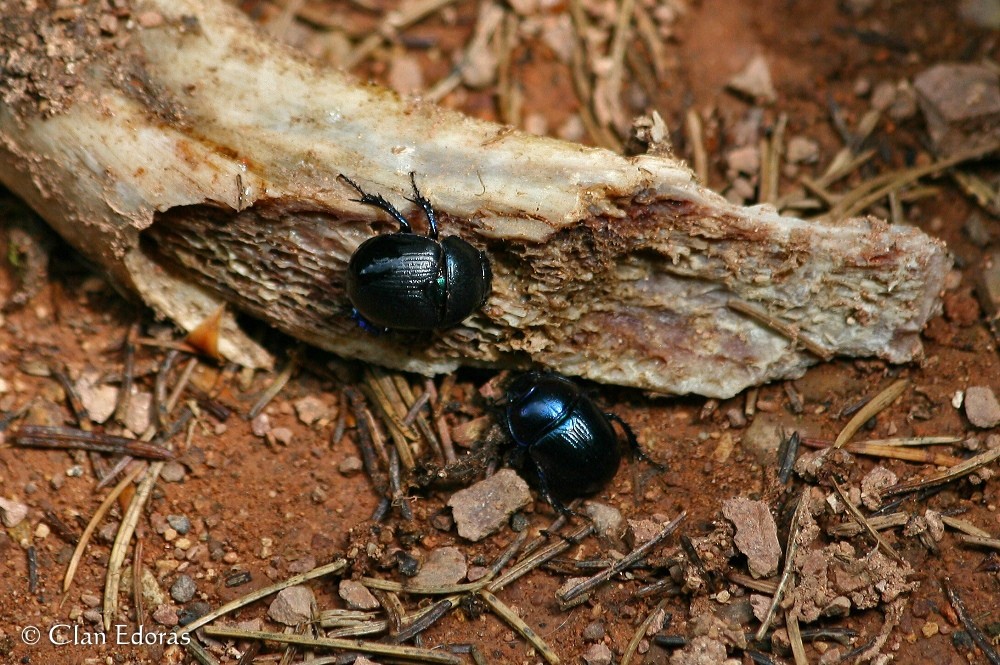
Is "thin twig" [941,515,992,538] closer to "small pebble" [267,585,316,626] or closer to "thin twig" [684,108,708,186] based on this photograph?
"thin twig" [684,108,708,186]

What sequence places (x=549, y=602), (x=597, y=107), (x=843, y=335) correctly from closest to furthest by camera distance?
(x=549, y=602)
(x=843, y=335)
(x=597, y=107)

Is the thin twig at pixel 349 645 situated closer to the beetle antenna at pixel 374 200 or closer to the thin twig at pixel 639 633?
the thin twig at pixel 639 633

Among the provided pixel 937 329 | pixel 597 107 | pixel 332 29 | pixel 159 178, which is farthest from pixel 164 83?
pixel 937 329

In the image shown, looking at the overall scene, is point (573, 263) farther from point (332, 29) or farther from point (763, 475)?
point (332, 29)

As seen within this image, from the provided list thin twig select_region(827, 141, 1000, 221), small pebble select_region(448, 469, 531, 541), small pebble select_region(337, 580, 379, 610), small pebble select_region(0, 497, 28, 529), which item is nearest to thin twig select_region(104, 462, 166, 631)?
small pebble select_region(0, 497, 28, 529)

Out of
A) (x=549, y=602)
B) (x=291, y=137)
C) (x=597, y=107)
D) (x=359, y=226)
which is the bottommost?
(x=549, y=602)

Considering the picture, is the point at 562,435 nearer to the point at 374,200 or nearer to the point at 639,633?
the point at 639,633

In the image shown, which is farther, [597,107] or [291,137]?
[597,107]
